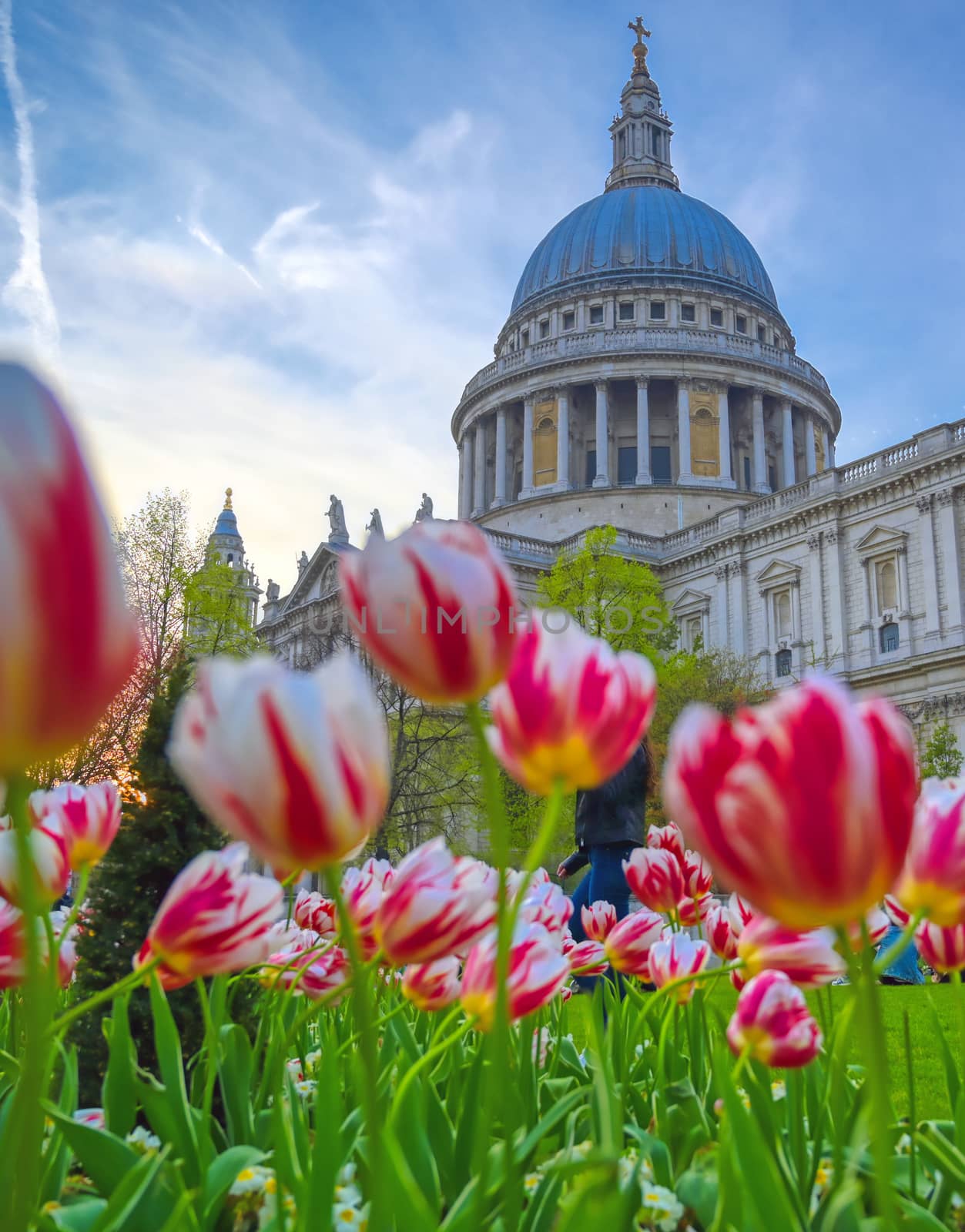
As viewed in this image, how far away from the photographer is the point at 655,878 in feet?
8.84

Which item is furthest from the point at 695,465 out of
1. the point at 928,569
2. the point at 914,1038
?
the point at 914,1038

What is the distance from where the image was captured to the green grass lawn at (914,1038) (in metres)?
5.03

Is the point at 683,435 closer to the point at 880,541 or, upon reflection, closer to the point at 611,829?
the point at 880,541

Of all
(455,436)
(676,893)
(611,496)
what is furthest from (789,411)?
(676,893)

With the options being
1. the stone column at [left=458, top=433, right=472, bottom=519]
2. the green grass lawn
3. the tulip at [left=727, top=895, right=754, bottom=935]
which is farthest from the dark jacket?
the stone column at [left=458, top=433, right=472, bottom=519]

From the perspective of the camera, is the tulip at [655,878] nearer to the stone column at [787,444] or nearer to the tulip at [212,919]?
the tulip at [212,919]

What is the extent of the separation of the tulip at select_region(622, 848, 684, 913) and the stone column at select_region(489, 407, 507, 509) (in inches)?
2096

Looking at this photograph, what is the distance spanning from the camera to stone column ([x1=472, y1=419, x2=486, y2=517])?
5906 centimetres

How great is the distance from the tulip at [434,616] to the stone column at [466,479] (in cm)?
5946

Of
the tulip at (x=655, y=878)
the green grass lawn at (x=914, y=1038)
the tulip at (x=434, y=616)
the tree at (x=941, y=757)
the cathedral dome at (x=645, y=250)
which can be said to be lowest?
the green grass lawn at (x=914, y=1038)

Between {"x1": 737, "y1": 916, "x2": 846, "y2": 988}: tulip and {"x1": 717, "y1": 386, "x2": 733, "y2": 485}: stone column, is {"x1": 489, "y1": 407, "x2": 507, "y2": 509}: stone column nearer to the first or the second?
{"x1": 717, "y1": 386, "x2": 733, "y2": 485}: stone column

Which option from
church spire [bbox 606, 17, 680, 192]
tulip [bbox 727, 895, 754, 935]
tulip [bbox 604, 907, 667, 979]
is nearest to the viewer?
tulip [bbox 727, 895, 754, 935]

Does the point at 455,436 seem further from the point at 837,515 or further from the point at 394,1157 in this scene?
the point at 394,1157

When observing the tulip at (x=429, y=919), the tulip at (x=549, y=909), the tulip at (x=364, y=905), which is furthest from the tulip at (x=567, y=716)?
the tulip at (x=549, y=909)
